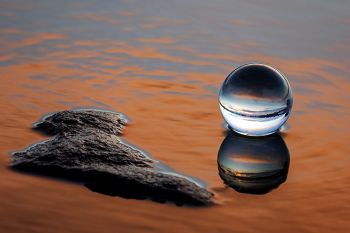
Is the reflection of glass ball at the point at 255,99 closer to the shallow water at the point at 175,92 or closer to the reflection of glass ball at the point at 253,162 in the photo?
the reflection of glass ball at the point at 253,162

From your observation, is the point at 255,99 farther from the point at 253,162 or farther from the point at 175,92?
the point at 175,92

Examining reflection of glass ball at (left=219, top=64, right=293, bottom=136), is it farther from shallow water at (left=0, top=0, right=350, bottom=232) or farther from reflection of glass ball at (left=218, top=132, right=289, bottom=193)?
shallow water at (left=0, top=0, right=350, bottom=232)

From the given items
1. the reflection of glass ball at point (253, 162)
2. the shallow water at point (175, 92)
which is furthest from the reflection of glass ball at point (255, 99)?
the shallow water at point (175, 92)

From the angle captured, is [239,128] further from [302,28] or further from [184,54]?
[302,28]

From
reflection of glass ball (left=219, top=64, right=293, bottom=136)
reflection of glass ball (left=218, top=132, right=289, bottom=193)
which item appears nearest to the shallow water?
reflection of glass ball (left=218, top=132, right=289, bottom=193)

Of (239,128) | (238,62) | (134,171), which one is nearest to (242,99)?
(239,128)

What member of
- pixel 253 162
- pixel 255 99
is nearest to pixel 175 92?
pixel 255 99
